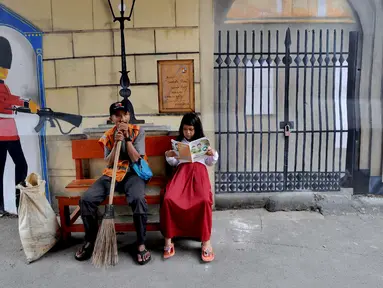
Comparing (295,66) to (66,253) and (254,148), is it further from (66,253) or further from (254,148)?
(66,253)

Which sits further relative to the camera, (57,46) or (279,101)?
(279,101)

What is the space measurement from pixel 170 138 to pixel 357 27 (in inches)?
106

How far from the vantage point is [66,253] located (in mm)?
3346

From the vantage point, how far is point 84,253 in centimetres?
322

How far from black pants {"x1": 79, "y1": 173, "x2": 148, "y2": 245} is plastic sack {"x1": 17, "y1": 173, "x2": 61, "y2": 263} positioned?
1.29ft

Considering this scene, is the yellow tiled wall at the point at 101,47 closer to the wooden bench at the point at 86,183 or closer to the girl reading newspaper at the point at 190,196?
the wooden bench at the point at 86,183

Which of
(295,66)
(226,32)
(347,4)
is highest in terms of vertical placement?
(347,4)

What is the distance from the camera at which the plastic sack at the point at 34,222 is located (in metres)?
A: 3.18

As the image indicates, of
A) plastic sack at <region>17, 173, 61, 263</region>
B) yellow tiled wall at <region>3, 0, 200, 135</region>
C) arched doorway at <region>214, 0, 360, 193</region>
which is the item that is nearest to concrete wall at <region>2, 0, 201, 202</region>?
yellow tiled wall at <region>3, 0, 200, 135</region>

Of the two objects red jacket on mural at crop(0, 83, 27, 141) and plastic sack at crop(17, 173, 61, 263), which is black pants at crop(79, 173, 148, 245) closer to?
plastic sack at crop(17, 173, 61, 263)

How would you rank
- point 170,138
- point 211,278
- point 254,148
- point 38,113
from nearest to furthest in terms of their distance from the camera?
point 211,278 → point 170,138 → point 38,113 → point 254,148

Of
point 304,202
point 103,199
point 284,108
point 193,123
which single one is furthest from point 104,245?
point 284,108

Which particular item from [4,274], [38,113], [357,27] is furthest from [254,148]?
[4,274]

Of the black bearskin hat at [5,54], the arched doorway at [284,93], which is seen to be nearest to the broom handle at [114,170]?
the arched doorway at [284,93]
